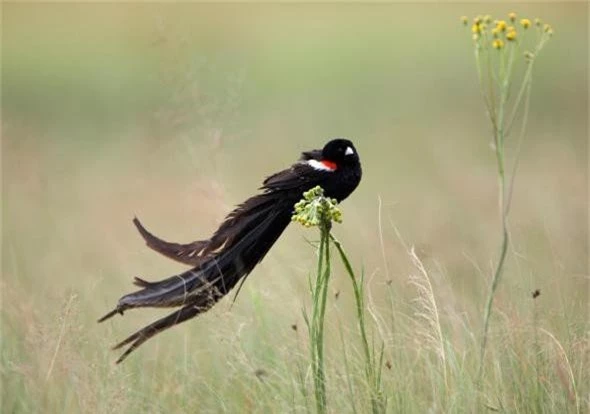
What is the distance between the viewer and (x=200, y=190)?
5.93m

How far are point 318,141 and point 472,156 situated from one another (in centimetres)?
245

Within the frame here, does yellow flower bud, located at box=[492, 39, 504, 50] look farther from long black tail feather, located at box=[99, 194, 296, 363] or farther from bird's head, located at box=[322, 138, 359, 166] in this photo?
long black tail feather, located at box=[99, 194, 296, 363]

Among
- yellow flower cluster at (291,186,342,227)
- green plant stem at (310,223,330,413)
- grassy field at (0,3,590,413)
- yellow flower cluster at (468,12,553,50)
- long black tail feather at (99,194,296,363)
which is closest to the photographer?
yellow flower cluster at (291,186,342,227)

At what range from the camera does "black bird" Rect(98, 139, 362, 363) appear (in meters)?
3.97

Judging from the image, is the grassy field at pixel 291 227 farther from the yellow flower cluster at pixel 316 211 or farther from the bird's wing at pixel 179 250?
the yellow flower cluster at pixel 316 211

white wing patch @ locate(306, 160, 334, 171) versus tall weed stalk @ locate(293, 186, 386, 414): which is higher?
white wing patch @ locate(306, 160, 334, 171)

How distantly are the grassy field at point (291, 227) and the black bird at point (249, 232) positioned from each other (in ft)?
0.96

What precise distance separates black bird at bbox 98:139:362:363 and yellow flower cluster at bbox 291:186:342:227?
10.9 inches

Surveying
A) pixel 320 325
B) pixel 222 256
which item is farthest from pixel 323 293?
pixel 222 256

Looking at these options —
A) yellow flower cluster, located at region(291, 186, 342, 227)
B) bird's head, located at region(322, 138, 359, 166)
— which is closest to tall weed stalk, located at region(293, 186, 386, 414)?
yellow flower cluster, located at region(291, 186, 342, 227)

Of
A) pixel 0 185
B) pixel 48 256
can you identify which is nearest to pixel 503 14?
pixel 0 185

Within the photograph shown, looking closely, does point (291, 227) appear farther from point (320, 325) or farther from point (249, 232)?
point (320, 325)

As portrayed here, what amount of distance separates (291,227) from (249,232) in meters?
6.02

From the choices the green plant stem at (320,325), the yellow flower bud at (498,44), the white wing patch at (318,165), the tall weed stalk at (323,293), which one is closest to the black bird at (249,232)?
the white wing patch at (318,165)
